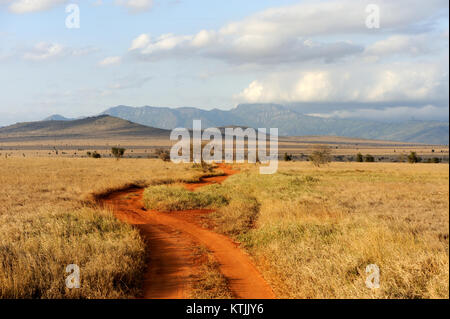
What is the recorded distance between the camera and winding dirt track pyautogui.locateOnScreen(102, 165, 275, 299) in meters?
8.32

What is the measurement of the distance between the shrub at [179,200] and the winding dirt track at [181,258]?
4.56 ft

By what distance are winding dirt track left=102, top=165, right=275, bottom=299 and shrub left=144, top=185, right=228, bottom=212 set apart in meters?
1.39

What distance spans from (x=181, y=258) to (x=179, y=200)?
29.5 feet

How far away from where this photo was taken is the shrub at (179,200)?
1900cm

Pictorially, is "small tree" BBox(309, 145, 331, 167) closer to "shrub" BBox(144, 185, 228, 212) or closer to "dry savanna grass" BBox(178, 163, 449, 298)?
"shrub" BBox(144, 185, 228, 212)

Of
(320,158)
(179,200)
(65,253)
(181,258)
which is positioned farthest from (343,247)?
(320,158)

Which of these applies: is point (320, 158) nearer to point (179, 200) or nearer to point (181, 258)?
point (179, 200)

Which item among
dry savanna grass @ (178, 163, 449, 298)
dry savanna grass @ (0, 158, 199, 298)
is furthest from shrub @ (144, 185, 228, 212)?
dry savanna grass @ (0, 158, 199, 298)

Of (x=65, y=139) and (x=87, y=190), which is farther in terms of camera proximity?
(x=65, y=139)

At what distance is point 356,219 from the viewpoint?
12984 millimetres
